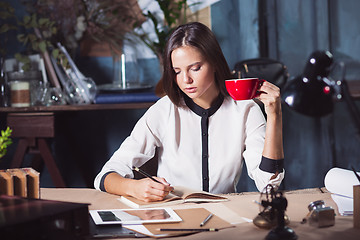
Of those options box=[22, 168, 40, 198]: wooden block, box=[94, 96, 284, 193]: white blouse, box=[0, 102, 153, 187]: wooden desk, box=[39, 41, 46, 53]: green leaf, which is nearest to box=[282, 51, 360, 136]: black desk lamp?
box=[94, 96, 284, 193]: white blouse

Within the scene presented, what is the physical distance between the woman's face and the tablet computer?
63cm

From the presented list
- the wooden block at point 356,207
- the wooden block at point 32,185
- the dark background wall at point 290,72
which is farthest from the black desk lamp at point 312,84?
the dark background wall at point 290,72

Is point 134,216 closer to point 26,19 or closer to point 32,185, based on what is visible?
point 32,185

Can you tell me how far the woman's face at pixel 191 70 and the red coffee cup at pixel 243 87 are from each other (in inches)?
11.1

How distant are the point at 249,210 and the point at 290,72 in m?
2.34

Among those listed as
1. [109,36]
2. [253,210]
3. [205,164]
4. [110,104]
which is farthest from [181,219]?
[109,36]

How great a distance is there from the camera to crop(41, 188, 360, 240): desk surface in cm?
131

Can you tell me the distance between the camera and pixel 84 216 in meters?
1.20

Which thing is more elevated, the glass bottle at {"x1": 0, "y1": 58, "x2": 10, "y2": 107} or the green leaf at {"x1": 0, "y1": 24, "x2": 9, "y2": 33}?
the green leaf at {"x1": 0, "y1": 24, "x2": 9, "y2": 33}

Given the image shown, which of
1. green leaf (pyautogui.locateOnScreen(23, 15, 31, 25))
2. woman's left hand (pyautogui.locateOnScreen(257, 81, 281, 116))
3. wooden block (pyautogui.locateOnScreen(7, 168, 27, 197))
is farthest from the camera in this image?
green leaf (pyautogui.locateOnScreen(23, 15, 31, 25))

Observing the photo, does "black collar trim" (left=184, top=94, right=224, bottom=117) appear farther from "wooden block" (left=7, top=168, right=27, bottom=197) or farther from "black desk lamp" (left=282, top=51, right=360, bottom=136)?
"wooden block" (left=7, top=168, right=27, bottom=197)

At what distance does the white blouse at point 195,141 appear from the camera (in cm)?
220

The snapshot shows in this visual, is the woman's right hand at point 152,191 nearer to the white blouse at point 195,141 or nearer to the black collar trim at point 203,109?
the white blouse at point 195,141

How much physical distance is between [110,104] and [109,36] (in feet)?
2.18
